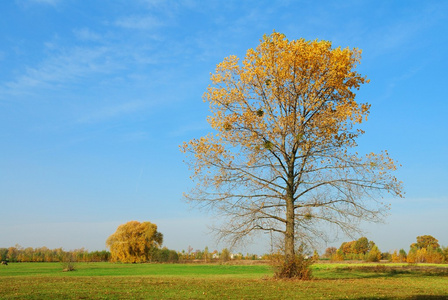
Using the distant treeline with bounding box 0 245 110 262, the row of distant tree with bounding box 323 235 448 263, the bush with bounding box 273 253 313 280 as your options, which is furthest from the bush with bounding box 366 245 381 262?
the distant treeline with bounding box 0 245 110 262

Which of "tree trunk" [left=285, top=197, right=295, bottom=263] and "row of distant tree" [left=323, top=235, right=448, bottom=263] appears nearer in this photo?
"tree trunk" [left=285, top=197, right=295, bottom=263]

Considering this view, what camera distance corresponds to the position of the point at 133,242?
62.4 meters

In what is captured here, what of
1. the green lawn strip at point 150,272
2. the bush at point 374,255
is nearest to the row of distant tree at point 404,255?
the bush at point 374,255

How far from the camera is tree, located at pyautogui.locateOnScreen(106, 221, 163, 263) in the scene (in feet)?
204

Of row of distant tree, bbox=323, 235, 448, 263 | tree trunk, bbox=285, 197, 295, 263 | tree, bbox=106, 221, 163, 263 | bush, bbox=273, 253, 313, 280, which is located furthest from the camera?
tree, bbox=106, 221, 163, 263

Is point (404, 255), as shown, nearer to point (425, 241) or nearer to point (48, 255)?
point (425, 241)

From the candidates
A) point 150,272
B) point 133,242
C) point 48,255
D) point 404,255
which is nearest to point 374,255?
point 404,255

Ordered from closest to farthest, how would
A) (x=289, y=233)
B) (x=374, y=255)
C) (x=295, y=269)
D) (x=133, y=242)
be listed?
(x=295, y=269) → (x=289, y=233) → (x=374, y=255) → (x=133, y=242)

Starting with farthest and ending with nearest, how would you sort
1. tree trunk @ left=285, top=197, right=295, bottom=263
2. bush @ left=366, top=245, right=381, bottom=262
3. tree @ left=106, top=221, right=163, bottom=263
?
tree @ left=106, top=221, right=163, bottom=263 < bush @ left=366, top=245, right=381, bottom=262 < tree trunk @ left=285, top=197, right=295, bottom=263

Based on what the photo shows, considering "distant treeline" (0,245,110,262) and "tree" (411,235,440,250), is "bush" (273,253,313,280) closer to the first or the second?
"distant treeline" (0,245,110,262)

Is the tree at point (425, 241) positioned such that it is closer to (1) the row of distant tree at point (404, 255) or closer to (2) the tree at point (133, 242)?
(1) the row of distant tree at point (404, 255)

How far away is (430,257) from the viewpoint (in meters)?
49.0

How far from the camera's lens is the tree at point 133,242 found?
62281mm

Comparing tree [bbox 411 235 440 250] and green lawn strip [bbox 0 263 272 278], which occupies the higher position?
tree [bbox 411 235 440 250]
